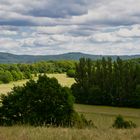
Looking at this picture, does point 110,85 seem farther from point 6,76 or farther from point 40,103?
point 40,103

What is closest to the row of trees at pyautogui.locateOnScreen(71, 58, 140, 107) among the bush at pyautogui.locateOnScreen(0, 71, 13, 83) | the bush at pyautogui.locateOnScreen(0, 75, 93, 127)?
the bush at pyautogui.locateOnScreen(0, 71, 13, 83)

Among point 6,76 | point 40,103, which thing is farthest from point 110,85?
point 40,103

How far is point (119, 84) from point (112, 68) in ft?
28.4

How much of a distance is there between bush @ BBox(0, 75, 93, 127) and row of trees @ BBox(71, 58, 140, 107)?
74980 millimetres

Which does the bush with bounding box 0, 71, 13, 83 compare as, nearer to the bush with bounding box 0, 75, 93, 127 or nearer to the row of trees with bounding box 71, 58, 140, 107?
→ the row of trees with bounding box 71, 58, 140, 107

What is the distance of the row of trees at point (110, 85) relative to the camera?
110387 millimetres

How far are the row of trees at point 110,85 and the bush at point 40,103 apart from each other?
75.0 meters

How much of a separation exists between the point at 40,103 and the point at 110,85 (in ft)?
286

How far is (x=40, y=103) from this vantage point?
30.9 metres

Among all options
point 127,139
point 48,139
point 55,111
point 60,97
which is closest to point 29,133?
point 48,139

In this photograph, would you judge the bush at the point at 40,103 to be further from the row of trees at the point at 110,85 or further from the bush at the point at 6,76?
the bush at the point at 6,76

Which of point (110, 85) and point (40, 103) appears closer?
point (40, 103)

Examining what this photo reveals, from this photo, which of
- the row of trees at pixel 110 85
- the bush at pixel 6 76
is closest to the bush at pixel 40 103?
the row of trees at pixel 110 85

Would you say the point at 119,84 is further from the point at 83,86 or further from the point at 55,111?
the point at 55,111
